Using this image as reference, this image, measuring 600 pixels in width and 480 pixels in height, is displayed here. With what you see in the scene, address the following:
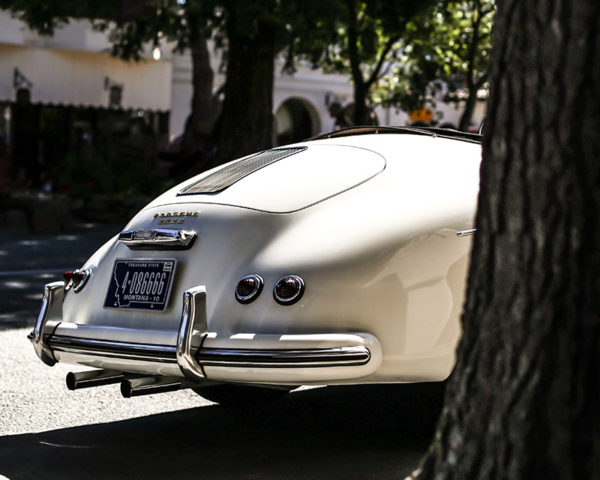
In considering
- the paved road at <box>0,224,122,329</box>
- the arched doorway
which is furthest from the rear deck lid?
the arched doorway

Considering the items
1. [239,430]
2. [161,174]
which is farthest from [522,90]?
[161,174]

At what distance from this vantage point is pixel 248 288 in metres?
4.33

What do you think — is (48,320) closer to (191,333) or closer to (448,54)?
(191,333)

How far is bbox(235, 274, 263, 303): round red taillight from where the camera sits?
4.29 meters

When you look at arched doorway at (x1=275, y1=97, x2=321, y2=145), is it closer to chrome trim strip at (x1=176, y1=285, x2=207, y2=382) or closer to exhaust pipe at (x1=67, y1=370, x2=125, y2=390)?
exhaust pipe at (x1=67, y1=370, x2=125, y2=390)

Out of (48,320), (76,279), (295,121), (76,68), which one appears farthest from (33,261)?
(295,121)

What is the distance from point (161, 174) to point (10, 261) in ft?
31.9

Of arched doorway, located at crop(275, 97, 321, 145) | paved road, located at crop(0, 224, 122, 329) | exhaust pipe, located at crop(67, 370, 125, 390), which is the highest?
exhaust pipe, located at crop(67, 370, 125, 390)

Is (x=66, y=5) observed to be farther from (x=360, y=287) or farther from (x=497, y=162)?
(x=497, y=162)

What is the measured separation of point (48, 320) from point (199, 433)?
86 centimetres

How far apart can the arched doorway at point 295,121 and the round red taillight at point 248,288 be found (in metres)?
35.6

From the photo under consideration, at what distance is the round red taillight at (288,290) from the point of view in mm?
4219

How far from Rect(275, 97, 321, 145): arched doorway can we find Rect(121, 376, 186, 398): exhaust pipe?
116ft

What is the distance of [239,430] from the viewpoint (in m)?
5.18
